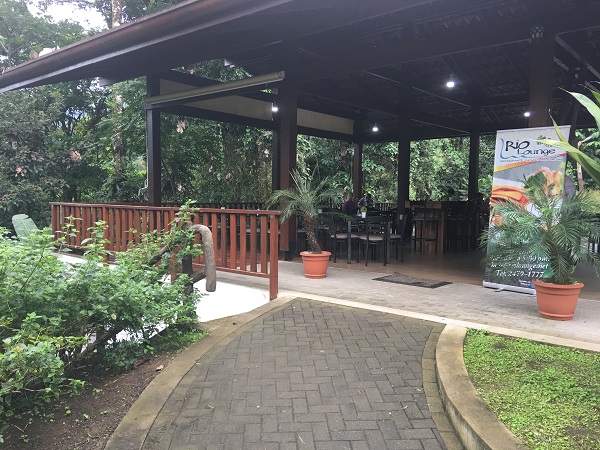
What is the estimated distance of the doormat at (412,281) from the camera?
5.62m

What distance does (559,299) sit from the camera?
4.04 m

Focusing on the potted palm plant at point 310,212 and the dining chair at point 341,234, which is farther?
the dining chair at point 341,234

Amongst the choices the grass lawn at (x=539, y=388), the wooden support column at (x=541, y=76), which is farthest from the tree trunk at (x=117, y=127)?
the grass lawn at (x=539, y=388)

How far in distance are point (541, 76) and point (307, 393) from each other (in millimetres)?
4568

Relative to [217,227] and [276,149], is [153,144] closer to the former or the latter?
[276,149]

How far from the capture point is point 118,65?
748 centimetres

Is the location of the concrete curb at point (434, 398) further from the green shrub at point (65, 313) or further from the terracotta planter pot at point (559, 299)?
the green shrub at point (65, 313)

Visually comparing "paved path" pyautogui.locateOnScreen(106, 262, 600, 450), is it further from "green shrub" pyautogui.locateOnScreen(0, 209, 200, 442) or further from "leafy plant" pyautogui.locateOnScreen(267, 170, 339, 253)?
"leafy plant" pyautogui.locateOnScreen(267, 170, 339, 253)

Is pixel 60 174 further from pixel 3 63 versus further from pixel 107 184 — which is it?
pixel 3 63

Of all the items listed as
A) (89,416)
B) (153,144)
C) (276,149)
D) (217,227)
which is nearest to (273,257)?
(217,227)

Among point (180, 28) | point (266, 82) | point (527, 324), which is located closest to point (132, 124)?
point (266, 82)

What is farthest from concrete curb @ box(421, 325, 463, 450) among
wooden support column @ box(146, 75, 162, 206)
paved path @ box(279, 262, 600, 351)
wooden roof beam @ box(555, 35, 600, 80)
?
wooden support column @ box(146, 75, 162, 206)

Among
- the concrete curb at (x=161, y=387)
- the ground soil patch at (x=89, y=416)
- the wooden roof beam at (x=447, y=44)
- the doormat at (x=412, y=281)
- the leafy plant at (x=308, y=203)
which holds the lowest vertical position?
the ground soil patch at (x=89, y=416)

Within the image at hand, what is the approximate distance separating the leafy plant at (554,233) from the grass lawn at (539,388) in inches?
39.5
